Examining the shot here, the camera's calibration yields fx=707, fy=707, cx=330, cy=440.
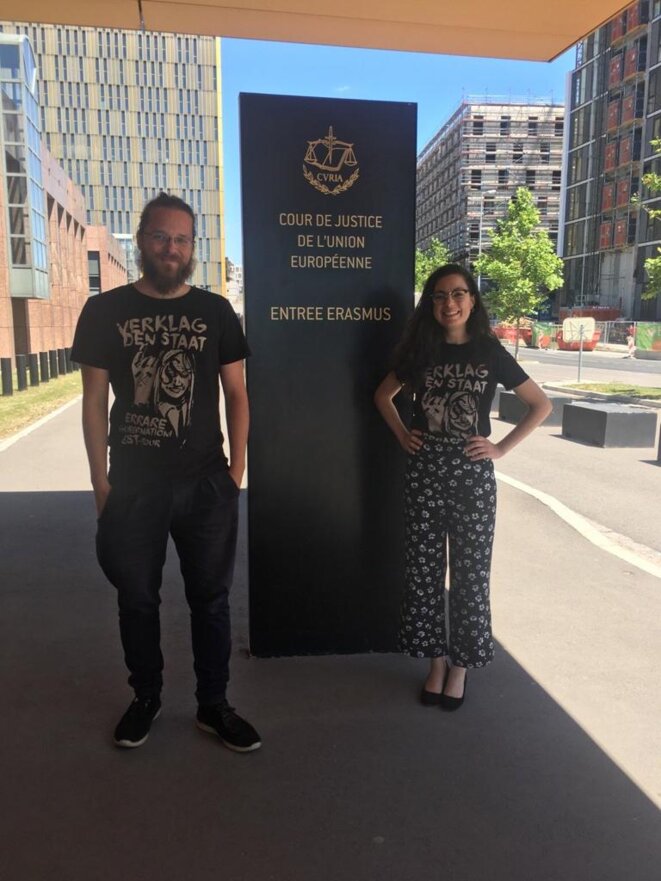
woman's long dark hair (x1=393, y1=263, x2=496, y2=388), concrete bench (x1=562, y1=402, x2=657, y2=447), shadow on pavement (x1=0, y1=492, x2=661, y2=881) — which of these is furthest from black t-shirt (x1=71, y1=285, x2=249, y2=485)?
concrete bench (x1=562, y1=402, x2=657, y2=447)

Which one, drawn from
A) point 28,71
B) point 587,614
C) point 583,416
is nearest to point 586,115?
point 28,71

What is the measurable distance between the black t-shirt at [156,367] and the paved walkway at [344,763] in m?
1.19

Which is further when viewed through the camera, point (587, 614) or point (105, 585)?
point (105, 585)

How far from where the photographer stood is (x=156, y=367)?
2.78 meters

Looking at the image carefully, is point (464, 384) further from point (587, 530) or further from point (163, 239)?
point (587, 530)

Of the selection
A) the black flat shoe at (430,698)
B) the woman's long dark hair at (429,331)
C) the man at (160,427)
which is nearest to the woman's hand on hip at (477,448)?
the woman's long dark hair at (429,331)

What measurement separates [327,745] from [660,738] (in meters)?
1.46

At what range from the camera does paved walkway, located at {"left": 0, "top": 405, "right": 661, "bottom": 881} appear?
93.3 inches

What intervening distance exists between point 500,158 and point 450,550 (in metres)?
100

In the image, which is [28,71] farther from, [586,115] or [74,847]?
[586,115]

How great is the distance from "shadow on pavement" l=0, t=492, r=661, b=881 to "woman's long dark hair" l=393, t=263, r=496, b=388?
1579 millimetres

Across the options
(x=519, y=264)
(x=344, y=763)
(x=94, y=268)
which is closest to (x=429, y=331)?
(x=344, y=763)

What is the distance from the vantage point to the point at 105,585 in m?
4.93

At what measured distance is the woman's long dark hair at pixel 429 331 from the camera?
3221mm
